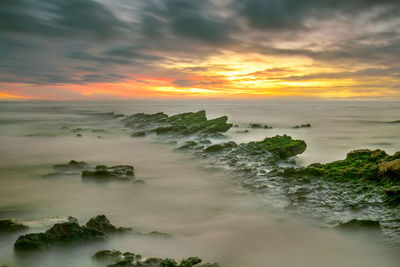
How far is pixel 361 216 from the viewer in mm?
7148

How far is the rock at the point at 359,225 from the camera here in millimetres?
6523

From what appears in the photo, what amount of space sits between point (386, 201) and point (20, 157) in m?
17.7

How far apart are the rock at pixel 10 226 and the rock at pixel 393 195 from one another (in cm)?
879

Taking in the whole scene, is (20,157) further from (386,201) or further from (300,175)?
(386,201)

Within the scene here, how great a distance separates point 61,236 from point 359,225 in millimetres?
6418

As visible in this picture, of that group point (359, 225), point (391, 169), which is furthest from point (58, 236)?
point (391, 169)

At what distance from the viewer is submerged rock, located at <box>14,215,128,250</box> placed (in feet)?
18.0

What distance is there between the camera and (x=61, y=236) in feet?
18.7

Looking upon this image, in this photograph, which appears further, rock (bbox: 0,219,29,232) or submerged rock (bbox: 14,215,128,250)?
rock (bbox: 0,219,29,232)

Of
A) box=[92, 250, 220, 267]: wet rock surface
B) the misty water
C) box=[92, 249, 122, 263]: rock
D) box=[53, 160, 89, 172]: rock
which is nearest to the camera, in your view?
A: box=[92, 250, 220, 267]: wet rock surface

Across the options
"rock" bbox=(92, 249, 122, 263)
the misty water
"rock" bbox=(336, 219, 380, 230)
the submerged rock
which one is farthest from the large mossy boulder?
"rock" bbox=(92, 249, 122, 263)

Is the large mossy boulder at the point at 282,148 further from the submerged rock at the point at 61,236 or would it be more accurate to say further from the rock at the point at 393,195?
the submerged rock at the point at 61,236

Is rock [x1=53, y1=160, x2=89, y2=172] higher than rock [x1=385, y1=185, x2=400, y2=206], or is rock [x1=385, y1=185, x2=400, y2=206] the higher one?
rock [x1=385, y1=185, x2=400, y2=206]

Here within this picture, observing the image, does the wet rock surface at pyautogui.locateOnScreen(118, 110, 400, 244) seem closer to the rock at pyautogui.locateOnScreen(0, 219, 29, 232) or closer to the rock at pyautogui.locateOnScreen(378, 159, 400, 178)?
the rock at pyautogui.locateOnScreen(378, 159, 400, 178)
